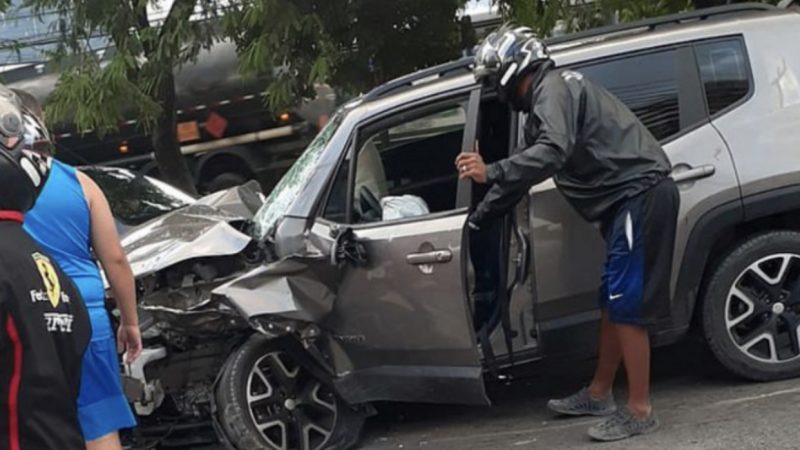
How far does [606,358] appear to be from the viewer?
5133 mm

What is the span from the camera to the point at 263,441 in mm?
5137

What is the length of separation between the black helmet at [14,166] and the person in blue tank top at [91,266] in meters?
0.61

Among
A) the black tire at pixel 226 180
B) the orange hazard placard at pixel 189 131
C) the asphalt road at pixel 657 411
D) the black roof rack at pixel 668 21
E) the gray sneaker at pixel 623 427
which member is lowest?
the black tire at pixel 226 180

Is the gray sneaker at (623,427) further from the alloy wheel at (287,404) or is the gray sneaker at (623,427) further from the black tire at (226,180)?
the black tire at (226,180)

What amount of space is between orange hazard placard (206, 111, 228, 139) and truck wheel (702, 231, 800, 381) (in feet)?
38.4

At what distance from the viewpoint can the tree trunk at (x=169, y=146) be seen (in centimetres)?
1014

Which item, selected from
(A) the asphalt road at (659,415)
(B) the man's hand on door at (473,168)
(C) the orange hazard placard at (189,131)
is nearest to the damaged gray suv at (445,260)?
(A) the asphalt road at (659,415)

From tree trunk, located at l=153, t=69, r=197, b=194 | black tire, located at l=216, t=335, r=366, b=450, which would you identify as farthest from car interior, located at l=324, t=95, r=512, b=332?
tree trunk, located at l=153, t=69, r=197, b=194

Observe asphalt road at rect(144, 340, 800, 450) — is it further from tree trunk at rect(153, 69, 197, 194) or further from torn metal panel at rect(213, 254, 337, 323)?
tree trunk at rect(153, 69, 197, 194)

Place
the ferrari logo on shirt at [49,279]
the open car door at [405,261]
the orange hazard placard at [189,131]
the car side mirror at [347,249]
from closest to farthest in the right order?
1. the ferrari logo on shirt at [49,279]
2. the open car door at [405,261]
3. the car side mirror at [347,249]
4. the orange hazard placard at [189,131]

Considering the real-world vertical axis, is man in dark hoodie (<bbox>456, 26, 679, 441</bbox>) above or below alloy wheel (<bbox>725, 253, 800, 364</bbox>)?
above

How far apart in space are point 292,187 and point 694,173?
6.67 ft

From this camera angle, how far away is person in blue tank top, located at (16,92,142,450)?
359 cm

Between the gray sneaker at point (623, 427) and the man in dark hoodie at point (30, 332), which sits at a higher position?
the man in dark hoodie at point (30, 332)
